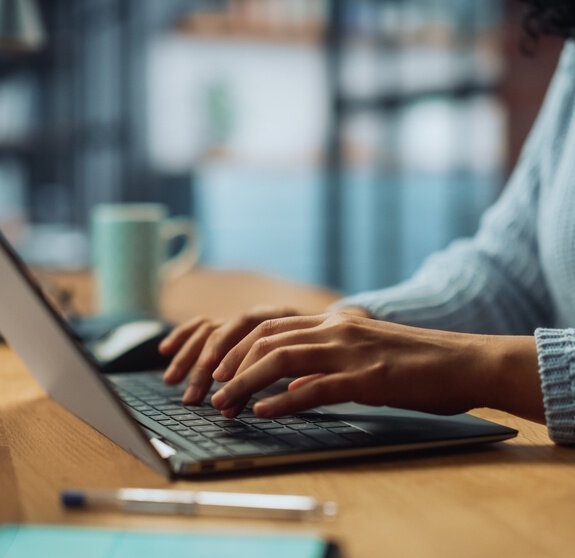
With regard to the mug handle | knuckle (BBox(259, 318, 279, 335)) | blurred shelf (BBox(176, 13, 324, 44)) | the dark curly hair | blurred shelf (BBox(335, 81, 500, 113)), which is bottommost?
the mug handle

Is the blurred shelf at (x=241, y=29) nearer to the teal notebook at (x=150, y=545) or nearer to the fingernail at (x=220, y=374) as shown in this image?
the fingernail at (x=220, y=374)

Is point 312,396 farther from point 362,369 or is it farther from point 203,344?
point 203,344

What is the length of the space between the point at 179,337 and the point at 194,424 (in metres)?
0.23

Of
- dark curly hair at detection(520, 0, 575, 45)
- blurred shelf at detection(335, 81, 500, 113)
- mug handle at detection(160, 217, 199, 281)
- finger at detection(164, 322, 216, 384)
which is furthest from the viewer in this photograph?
blurred shelf at detection(335, 81, 500, 113)

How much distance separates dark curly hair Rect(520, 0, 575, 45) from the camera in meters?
1.14

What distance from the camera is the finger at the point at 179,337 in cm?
84

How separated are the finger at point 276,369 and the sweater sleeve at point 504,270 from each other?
38 centimetres


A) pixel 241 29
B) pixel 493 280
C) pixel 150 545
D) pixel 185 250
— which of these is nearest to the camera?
pixel 150 545

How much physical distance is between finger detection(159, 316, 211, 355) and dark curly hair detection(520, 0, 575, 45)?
0.64m

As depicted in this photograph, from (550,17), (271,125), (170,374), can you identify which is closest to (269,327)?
(170,374)

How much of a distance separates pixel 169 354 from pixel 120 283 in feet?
1.60

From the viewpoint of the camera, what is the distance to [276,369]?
0.61m

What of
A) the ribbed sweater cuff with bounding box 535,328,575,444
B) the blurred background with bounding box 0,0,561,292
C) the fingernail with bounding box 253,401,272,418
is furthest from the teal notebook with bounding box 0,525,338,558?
the blurred background with bounding box 0,0,561,292

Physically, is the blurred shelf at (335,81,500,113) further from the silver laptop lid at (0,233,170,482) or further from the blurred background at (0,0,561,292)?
the silver laptop lid at (0,233,170,482)
